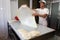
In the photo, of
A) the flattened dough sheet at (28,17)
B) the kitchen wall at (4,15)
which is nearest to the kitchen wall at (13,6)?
the kitchen wall at (4,15)

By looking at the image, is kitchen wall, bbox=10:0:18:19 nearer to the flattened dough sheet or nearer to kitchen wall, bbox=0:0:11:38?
kitchen wall, bbox=0:0:11:38

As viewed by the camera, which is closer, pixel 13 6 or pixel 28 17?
pixel 28 17

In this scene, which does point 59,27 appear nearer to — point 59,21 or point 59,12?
point 59,21

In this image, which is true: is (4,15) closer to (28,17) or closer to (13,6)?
(13,6)

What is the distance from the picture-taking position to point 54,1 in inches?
82.6

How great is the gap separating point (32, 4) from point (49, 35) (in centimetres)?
183

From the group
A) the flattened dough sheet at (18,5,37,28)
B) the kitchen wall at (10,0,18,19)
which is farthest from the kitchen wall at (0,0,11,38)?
the flattened dough sheet at (18,5,37,28)

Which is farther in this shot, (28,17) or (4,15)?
(4,15)

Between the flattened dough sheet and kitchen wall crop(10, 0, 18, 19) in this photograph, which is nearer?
the flattened dough sheet

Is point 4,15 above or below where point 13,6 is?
below

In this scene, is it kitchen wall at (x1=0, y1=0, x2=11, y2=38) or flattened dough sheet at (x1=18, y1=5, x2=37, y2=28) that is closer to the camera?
flattened dough sheet at (x1=18, y1=5, x2=37, y2=28)

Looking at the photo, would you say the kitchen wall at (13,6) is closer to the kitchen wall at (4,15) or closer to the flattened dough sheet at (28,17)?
the kitchen wall at (4,15)

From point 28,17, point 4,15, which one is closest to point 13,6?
point 4,15

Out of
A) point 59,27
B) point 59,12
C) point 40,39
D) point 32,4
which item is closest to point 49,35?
point 40,39
